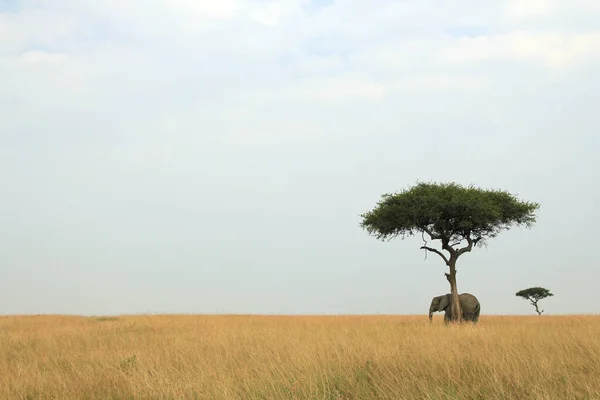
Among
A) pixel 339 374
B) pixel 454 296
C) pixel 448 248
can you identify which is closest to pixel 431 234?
pixel 448 248

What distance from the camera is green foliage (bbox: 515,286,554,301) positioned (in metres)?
47.8

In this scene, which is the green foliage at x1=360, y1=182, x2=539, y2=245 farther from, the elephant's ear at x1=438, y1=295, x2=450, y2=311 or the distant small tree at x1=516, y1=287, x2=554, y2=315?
the distant small tree at x1=516, y1=287, x2=554, y2=315

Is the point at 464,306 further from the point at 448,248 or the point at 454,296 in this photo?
the point at 448,248

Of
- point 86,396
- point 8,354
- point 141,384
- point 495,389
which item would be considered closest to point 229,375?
point 141,384

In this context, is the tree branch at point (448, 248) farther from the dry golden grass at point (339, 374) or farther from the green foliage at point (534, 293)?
the green foliage at point (534, 293)

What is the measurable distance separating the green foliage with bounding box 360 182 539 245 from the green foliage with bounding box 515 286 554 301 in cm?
2129

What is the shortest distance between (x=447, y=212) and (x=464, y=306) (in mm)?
5055

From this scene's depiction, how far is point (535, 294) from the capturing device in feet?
→ 159

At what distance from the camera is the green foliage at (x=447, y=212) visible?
1065 inches

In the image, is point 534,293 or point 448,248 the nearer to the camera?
point 448,248

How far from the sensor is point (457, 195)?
27.4 metres

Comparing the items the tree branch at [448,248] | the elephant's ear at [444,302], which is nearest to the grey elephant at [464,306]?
the elephant's ear at [444,302]

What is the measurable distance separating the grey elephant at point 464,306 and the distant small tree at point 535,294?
2325 cm

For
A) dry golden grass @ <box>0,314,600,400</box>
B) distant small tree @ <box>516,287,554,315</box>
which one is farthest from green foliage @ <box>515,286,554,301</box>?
dry golden grass @ <box>0,314,600,400</box>
